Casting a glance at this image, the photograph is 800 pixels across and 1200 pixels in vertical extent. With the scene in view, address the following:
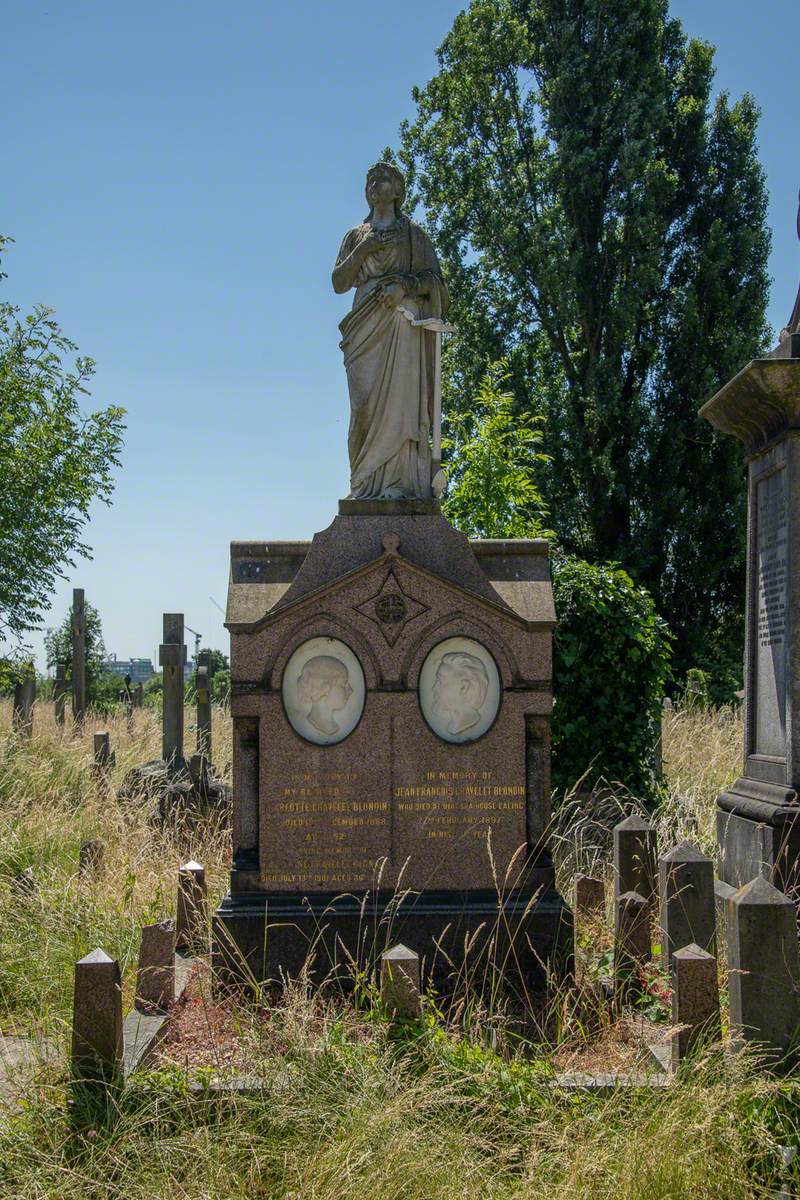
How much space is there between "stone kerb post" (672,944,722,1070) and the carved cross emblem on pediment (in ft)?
8.08

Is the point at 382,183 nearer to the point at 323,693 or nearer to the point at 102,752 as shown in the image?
the point at 323,693

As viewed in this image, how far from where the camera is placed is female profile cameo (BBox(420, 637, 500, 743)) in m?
5.86

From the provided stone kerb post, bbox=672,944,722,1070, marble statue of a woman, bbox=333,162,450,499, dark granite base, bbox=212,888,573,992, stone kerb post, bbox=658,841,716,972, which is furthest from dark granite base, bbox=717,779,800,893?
marble statue of a woman, bbox=333,162,450,499

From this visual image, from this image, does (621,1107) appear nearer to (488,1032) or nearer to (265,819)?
(488,1032)

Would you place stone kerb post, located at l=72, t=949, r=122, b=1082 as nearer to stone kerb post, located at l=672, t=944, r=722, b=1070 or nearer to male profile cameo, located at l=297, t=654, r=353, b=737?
stone kerb post, located at l=672, t=944, r=722, b=1070

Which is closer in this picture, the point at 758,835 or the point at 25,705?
the point at 758,835

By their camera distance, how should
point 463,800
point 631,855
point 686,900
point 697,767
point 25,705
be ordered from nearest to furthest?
point 686,900 < point 631,855 < point 463,800 < point 697,767 < point 25,705

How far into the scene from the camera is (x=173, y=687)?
1189 cm

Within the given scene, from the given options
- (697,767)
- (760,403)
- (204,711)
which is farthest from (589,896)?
(204,711)

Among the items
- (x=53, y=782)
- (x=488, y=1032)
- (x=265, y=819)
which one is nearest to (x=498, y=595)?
(x=265, y=819)

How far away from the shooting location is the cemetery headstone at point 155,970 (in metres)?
4.71

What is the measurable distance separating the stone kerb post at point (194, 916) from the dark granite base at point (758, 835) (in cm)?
300

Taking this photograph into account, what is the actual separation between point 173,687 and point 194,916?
241 inches

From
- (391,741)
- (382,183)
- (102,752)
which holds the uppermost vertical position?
(382,183)
